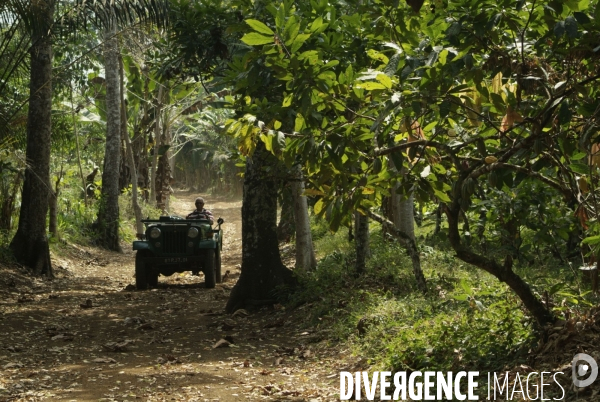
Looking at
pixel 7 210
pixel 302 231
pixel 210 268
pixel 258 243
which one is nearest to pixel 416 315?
pixel 258 243

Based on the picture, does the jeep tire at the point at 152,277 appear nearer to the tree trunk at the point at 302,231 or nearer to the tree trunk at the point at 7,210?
the tree trunk at the point at 302,231

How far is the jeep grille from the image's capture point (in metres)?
14.6

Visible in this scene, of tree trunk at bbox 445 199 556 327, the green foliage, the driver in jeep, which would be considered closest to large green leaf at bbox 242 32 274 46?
tree trunk at bbox 445 199 556 327

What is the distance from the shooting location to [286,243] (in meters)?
22.0

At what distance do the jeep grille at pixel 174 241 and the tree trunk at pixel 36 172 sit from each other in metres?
2.54

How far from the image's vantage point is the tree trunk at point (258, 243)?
11.3 metres

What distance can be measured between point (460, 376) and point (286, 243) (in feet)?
52.8

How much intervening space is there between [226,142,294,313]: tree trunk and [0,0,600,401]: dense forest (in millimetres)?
27

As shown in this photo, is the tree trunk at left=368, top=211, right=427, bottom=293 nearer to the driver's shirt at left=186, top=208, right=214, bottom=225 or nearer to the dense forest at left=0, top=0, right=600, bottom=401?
the dense forest at left=0, top=0, right=600, bottom=401

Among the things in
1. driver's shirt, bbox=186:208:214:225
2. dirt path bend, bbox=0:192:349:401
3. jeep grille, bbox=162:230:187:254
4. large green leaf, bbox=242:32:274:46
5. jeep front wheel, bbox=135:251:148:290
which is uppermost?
large green leaf, bbox=242:32:274:46

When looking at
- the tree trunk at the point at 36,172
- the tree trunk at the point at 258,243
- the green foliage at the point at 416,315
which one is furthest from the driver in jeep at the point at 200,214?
the tree trunk at the point at 258,243

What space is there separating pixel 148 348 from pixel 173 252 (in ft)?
19.3

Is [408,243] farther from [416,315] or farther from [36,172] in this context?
[36,172]

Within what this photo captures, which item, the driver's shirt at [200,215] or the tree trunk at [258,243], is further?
the driver's shirt at [200,215]
